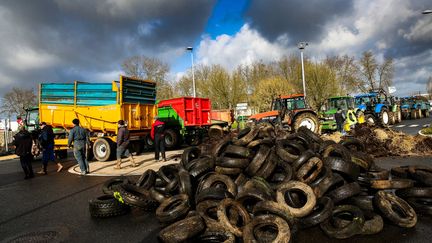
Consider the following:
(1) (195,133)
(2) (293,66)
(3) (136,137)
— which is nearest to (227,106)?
(2) (293,66)

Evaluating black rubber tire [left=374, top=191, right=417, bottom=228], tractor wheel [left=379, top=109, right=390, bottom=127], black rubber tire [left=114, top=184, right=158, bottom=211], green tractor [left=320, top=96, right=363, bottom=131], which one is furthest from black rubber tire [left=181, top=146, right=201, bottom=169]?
tractor wheel [left=379, top=109, right=390, bottom=127]

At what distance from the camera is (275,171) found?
5.23 m

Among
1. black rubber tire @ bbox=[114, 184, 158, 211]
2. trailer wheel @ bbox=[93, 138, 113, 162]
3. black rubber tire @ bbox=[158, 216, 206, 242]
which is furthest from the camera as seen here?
trailer wheel @ bbox=[93, 138, 113, 162]

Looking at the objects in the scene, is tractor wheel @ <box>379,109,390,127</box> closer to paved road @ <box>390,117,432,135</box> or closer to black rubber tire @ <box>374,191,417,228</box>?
paved road @ <box>390,117,432,135</box>

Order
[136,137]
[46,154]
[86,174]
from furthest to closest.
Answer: [136,137] → [46,154] → [86,174]

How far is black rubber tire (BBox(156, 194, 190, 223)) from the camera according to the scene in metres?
4.12

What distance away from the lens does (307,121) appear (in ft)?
51.0

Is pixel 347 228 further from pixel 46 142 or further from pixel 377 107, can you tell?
pixel 377 107

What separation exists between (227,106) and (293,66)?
13043mm

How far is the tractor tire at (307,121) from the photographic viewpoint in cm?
1537

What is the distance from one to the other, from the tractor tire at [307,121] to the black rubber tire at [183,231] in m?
12.6

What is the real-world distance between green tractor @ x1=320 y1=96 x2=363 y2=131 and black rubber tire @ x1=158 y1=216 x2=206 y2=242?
1553 centimetres

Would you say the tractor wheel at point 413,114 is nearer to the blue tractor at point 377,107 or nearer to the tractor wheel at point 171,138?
the blue tractor at point 377,107

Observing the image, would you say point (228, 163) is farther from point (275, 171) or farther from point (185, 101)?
point (185, 101)
